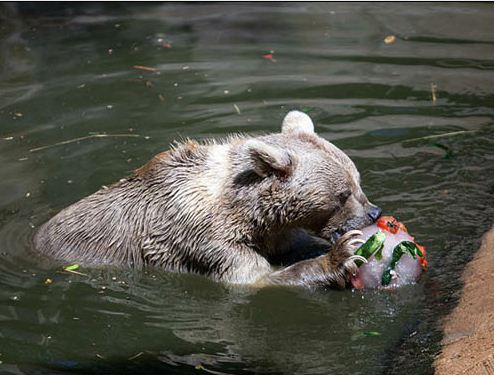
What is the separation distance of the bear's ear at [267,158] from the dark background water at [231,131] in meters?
0.99

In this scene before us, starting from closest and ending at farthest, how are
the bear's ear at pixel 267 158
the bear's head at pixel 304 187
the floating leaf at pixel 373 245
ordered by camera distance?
the floating leaf at pixel 373 245
the bear's ear at pixel 267 158
the bear's head at pixel 304 187

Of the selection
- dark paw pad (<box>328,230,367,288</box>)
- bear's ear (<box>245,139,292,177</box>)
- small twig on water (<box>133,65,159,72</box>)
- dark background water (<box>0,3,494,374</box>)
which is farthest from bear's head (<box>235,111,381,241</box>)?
small twig on water (<box>133,65,159,72</box>)

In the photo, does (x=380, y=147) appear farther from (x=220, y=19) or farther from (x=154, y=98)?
(x=220, y=19)

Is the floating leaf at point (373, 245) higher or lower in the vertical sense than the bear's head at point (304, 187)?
lower


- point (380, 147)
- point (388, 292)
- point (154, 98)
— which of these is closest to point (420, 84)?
point (380, 147)

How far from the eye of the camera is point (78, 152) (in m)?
11.2

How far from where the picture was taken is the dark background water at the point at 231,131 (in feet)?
24.8

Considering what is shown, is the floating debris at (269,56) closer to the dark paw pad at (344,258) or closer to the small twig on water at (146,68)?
the small twig on water at (146,68)

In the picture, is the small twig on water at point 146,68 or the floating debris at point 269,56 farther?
the floating debris at point 269,56

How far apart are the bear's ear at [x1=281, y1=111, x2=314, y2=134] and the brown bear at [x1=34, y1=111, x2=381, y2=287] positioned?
12 mm

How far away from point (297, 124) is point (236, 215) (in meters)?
1.03

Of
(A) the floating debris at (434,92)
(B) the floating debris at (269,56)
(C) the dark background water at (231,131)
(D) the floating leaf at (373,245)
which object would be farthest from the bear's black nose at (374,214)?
(B) the floating debris at (269,56)

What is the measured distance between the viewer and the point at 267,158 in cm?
817

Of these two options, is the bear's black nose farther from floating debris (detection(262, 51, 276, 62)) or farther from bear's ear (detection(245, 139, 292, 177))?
floating debris (detection(262, 51, 276, 62))
